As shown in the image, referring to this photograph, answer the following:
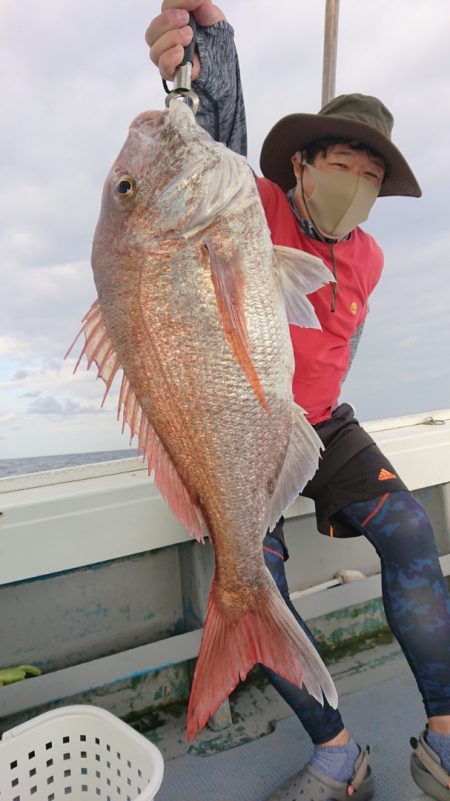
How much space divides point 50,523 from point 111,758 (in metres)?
0.89

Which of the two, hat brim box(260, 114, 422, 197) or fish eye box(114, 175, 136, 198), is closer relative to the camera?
fish eye box(114, 175, 136, 198)

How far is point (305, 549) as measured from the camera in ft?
10.7

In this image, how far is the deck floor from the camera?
228 centimetres

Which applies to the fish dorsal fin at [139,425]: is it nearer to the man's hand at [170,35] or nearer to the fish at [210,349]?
the fish at [210,349]

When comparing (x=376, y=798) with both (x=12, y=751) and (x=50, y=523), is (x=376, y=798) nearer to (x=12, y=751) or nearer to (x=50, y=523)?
(x=12, y=751)

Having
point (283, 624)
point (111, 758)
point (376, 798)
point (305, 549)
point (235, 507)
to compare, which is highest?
point (235, 507)

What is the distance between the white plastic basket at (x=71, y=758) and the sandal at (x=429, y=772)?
0.96 m

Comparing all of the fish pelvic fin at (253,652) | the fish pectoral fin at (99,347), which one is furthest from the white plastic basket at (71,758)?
the fish pectoral fin at (99,347)

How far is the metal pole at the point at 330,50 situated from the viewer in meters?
3.51

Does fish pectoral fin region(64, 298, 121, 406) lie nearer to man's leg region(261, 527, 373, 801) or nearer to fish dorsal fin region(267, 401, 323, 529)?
fish dorsal fin region(267, 401, 323, 529)

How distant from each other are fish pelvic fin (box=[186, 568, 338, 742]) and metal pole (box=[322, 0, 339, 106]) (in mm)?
3053

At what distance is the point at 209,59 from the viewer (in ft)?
6.80

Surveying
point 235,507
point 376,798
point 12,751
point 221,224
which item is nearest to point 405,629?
point 376,798

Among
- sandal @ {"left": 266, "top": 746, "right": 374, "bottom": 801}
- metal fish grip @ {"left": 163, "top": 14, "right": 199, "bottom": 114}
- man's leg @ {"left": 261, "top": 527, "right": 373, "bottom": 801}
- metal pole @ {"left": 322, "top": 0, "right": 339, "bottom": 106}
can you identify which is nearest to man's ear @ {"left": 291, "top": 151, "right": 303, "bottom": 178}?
metal fish grip @ {"left": 163, "top": 14, "right": 199, "bottom": 114}
